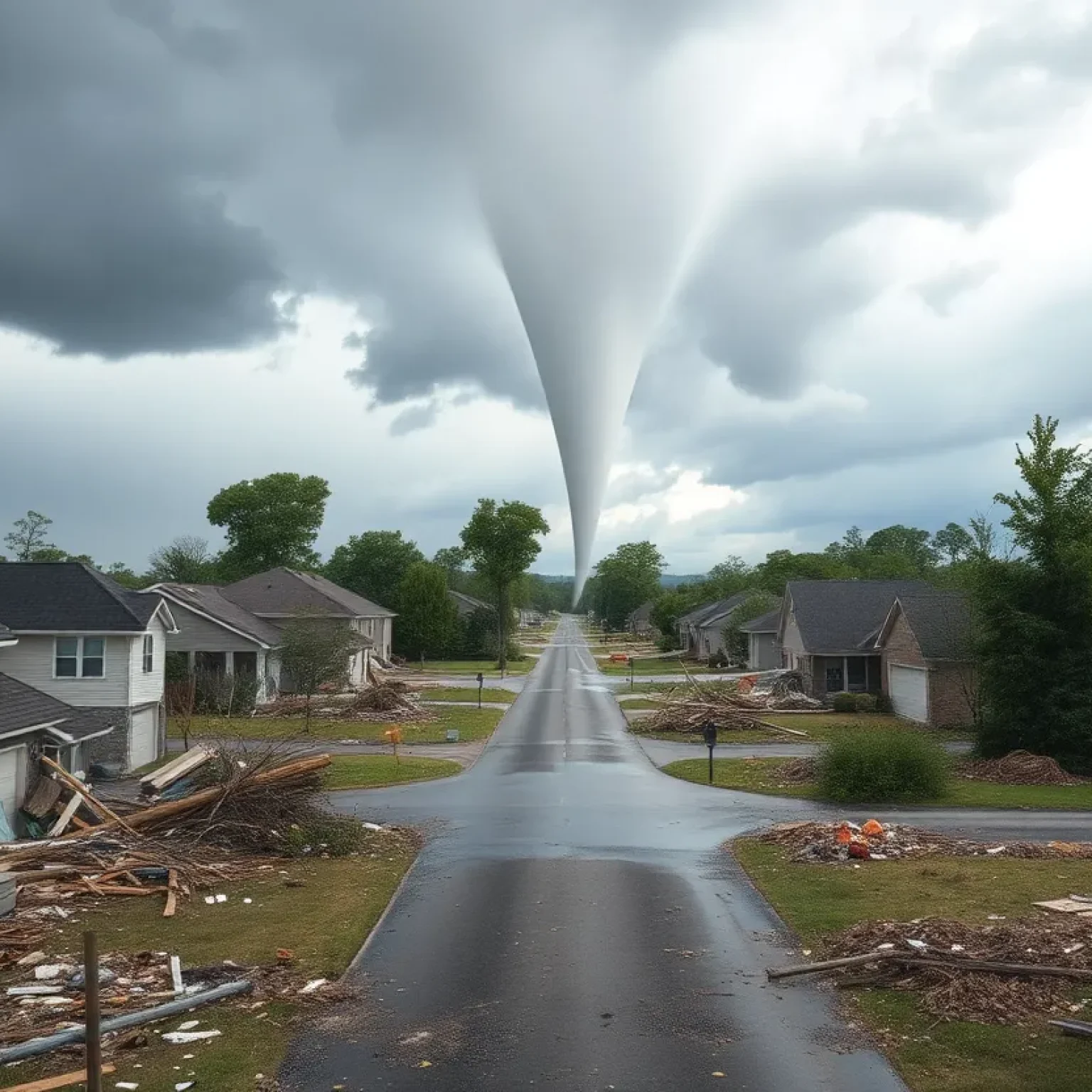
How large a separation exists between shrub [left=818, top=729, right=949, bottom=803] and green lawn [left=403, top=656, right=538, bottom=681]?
4786 centimetres

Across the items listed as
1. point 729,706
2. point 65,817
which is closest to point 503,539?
point 729,706

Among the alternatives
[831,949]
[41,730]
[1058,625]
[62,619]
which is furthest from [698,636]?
[831,949]

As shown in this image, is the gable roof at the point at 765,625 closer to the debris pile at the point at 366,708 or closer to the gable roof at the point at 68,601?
the debris pile at the point at 366,708

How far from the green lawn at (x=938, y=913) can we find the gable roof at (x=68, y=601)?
2197 centimetres

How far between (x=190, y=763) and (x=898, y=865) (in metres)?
16.1

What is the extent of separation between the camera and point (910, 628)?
155ft

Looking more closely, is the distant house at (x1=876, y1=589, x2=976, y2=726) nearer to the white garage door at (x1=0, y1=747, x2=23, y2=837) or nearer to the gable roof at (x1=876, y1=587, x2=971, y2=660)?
the gable roof at (x1=876, y1=587, x2=971, y2=660)

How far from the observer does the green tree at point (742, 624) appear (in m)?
78.4

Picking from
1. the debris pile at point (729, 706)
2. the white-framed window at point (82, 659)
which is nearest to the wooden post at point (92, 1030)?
the white-framed window at point (82, 659)

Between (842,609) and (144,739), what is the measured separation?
36702 millimetres

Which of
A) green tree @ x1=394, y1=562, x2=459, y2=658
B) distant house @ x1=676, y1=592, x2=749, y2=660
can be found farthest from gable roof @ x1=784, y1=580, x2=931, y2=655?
green tree @ x1=394, y1=562, x2=459, y2=658

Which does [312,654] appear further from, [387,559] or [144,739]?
[387,559]

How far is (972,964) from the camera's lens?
42.3ft

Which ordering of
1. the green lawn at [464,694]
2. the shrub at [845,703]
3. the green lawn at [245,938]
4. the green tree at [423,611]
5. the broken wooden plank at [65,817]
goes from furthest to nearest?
the green tree at [423,611] → the green lawn at [464,694] → the shrub at [845,703] → the broken wooden plank at [65,817] → the green lawn at [245,938]
